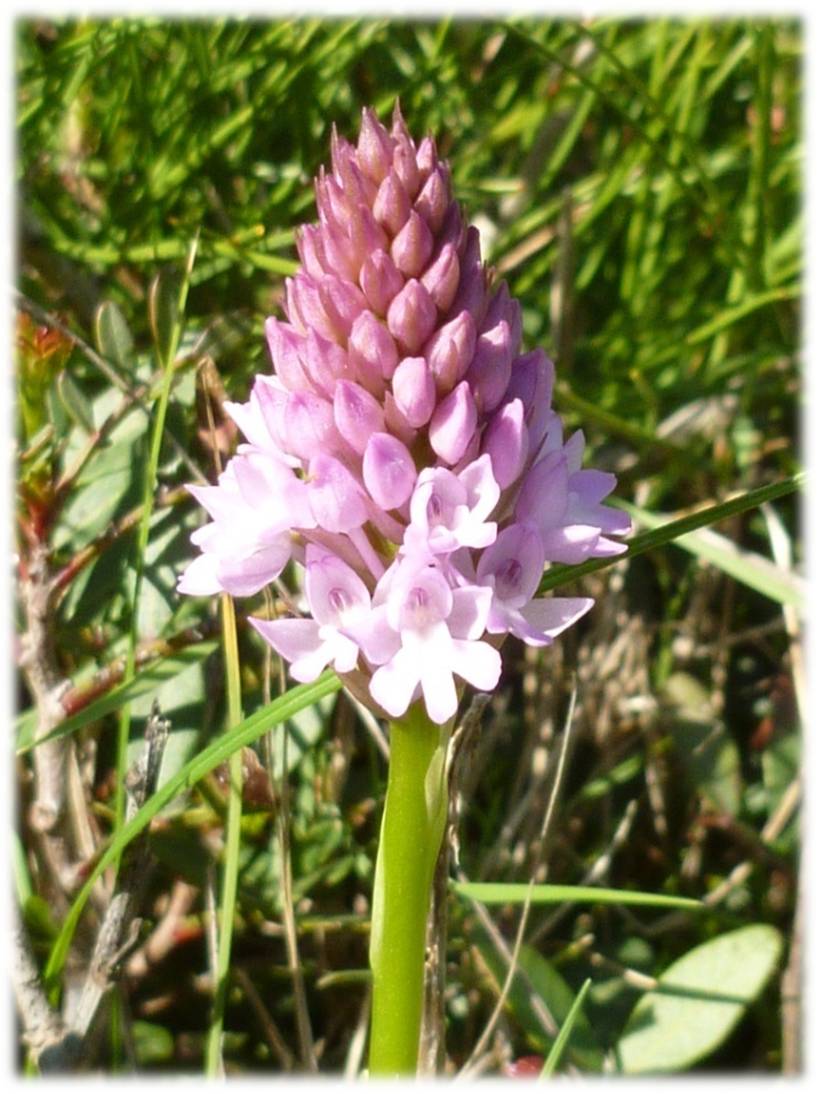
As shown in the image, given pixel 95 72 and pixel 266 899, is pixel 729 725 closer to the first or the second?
pixel 266 899

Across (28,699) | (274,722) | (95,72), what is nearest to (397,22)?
(95,72)

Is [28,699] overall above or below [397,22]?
below

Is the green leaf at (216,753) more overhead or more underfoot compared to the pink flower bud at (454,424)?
more underfoot

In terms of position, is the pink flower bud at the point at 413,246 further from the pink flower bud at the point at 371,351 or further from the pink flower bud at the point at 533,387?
the pink flower bud at the point at 533,387

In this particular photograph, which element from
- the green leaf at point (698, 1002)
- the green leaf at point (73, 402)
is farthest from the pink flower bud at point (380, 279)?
the green leaf at point (698, 1002)

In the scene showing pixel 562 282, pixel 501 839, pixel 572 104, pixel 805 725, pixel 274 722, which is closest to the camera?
pixel 274 722

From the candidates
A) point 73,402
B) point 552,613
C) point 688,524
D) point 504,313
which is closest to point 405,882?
point 552,613
